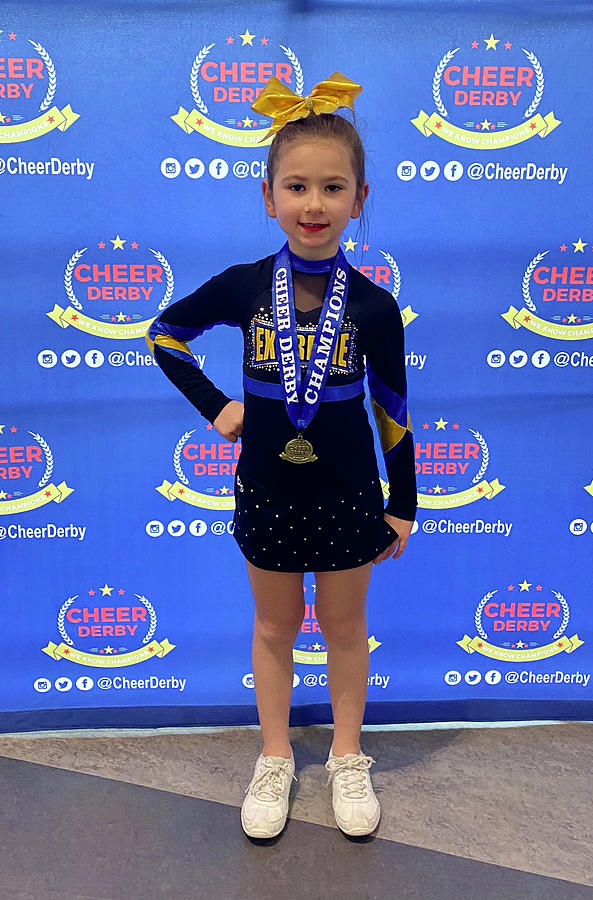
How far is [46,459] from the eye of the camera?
2.25m

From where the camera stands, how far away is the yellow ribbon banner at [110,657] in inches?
A: 94.6

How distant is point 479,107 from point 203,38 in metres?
0.74

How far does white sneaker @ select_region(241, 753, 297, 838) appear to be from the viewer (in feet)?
6.24

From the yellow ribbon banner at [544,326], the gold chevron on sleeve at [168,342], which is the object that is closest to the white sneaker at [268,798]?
the gold chevron on sleeve at [168,342]

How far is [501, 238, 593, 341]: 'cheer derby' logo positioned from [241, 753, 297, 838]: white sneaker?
4.45 ft

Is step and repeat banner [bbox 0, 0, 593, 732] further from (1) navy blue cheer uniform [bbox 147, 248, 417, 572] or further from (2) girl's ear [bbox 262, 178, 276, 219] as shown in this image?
(2) girl's ear [bbox 262, 178, 276, 219]

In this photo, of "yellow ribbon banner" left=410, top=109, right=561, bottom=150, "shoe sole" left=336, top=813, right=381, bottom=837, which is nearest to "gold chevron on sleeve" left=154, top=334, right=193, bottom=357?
"yellow ribbon banner" left=410, top=109, right=561, bottom=150

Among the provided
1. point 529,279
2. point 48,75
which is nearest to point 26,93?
point 48,75

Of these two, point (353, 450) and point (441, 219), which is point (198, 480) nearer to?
point (353, 450)

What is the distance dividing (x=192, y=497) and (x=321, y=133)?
3.71ft

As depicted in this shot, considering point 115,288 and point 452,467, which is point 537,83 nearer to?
point 452,467

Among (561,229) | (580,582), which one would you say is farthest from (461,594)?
(561,229)

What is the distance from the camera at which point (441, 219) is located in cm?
212

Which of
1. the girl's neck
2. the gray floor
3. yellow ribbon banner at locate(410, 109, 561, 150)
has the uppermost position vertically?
yellow ribbon banner at locate(410, 109, 561, 150)
